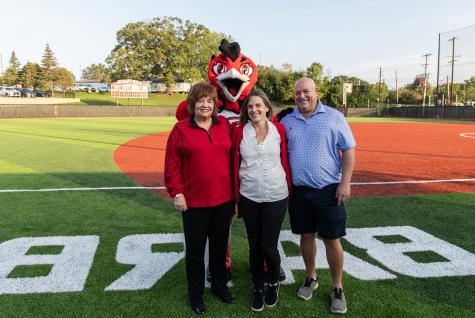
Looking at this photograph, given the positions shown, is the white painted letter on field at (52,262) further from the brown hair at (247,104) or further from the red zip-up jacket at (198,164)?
the brown hair at (247,104)

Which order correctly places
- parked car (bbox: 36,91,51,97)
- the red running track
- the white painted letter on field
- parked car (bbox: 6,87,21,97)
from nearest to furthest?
1. the white painted letter on field
2. the red running track
3. parked car (bbox: 6,87,21,97)
4. parked car (bbox: 36,91,51,97)

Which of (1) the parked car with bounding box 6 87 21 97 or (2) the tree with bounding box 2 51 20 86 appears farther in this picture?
(2) the tree with bounding box 2 51 20 86

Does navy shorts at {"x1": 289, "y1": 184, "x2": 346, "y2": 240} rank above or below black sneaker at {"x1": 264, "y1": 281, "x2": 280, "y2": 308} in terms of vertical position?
above

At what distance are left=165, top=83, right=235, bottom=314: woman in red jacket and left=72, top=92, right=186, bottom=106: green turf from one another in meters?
53.4

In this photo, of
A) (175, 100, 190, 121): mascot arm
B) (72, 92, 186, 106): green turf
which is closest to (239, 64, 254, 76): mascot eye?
(175, 100, 190, 121): mascot arm

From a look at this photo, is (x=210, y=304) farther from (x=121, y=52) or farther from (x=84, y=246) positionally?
(x=121, y=52)

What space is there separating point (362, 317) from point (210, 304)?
120 centimetres

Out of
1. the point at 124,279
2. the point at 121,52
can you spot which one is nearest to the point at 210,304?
the point at 124,279

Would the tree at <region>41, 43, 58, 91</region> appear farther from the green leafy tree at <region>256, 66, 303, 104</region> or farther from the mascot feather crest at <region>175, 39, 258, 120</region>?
the mascot feather crest at <region>175, 39, 258, 120</region>

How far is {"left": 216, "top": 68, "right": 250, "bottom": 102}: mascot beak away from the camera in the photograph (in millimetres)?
3729

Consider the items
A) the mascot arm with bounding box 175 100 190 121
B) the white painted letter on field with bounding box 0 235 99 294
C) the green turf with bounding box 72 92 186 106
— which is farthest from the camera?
the green turf with bounding box 72 92 186 106

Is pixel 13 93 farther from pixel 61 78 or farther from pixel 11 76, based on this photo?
pixel 11 76

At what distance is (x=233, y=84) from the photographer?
3793 mm

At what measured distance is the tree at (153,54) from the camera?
59.6 metres
